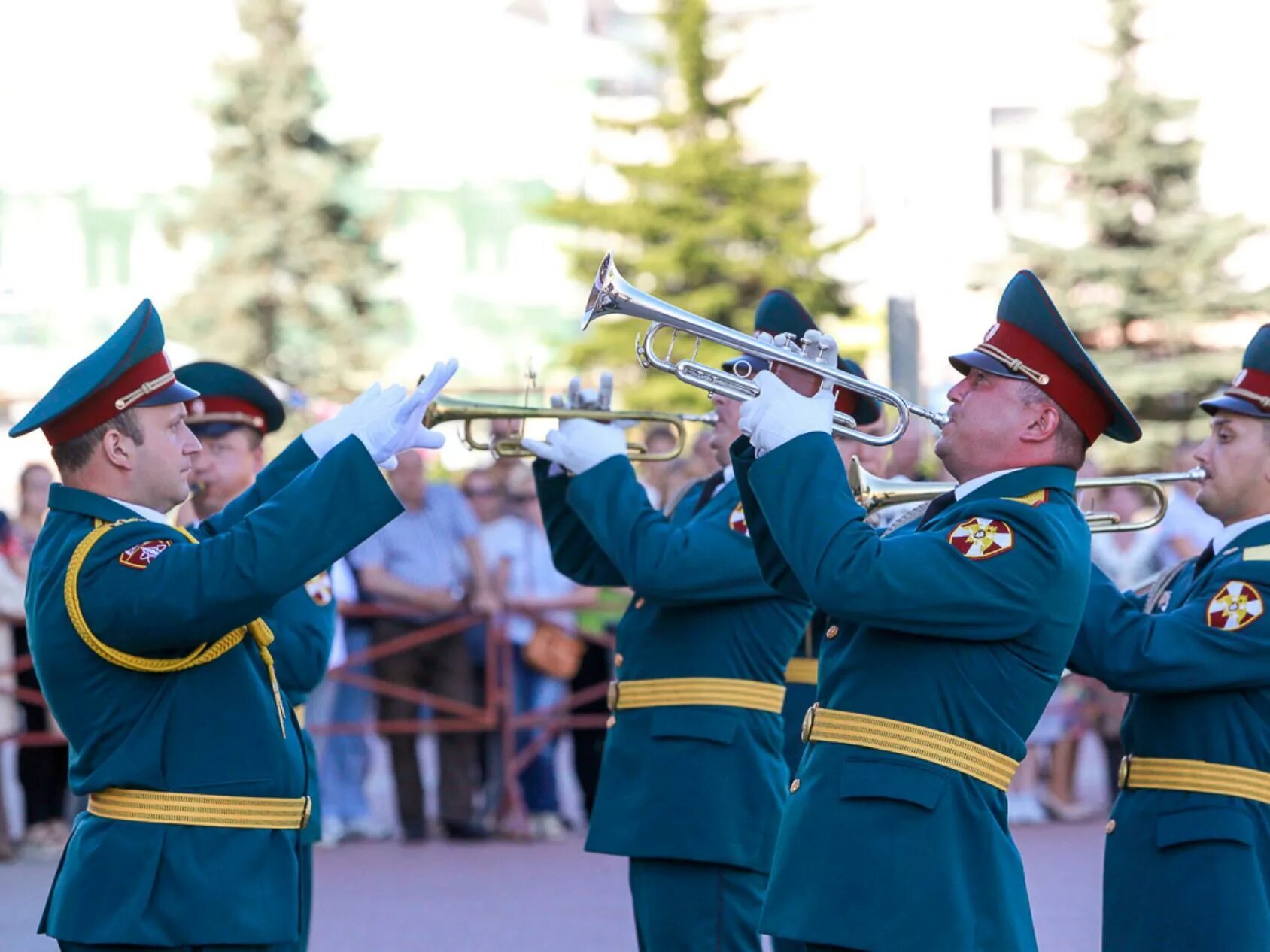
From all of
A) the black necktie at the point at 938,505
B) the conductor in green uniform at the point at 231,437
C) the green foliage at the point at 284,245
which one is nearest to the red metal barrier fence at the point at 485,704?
the conductor in green uniform at the point at 231,437

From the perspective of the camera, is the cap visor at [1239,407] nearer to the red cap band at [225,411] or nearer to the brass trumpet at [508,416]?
the brass trumpet at [508,416]

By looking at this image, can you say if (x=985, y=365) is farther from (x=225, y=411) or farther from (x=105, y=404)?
(x=225, y=411)

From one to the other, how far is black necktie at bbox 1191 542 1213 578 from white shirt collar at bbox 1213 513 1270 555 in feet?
0.06

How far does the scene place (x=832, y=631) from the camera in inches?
169

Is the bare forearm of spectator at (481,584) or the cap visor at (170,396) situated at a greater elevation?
the cap visor at (170,396)

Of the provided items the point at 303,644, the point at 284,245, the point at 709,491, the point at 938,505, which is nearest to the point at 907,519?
the point at 938,505

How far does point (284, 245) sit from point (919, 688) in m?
28.1

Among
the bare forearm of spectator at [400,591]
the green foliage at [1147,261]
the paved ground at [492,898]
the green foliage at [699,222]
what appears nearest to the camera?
the paved ground at [492,898]

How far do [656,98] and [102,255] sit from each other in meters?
10.9

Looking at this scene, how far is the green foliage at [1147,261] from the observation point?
23625 mm

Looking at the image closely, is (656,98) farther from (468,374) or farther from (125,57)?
(125,57)

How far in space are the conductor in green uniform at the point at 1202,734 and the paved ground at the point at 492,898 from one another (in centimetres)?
310

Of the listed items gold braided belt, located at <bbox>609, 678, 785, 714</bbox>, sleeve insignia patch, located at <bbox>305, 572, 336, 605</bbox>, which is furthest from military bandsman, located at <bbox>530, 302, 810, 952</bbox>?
sleeve insignia patch, located at <bbox>305, 572, 336, 605</bbox>

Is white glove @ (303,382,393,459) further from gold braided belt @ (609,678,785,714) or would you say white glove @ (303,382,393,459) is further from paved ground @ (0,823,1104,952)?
paved ground @ (0,823,1104,952)
